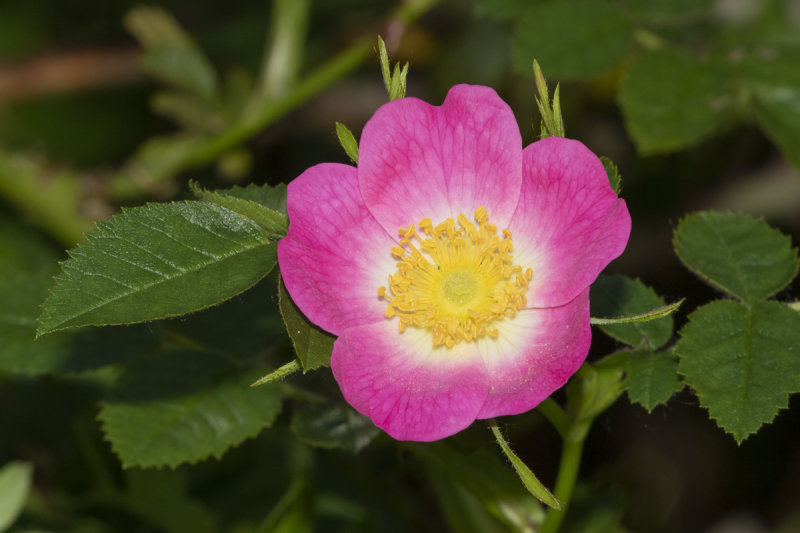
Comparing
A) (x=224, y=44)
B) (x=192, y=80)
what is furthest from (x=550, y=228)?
(x=224, y=44)

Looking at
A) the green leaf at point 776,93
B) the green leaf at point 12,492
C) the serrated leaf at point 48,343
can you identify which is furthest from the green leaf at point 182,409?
the green leaf at point 776,93

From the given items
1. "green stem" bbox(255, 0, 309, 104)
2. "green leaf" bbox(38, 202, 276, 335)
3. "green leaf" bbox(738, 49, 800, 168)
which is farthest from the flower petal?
"green stem" bbox(255, 0, 309, 104)

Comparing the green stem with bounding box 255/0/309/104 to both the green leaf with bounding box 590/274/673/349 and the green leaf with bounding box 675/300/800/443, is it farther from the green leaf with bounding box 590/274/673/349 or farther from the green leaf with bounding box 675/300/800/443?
the green leaf with bounding box 675/300/800/443

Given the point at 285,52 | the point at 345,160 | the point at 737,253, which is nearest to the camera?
the point at 737,253

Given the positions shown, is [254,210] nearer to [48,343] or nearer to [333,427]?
[333,427]

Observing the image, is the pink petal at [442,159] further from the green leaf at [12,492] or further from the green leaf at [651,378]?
the green leaf at [12,492]

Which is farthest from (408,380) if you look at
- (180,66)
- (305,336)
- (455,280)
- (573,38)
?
(180,66)
